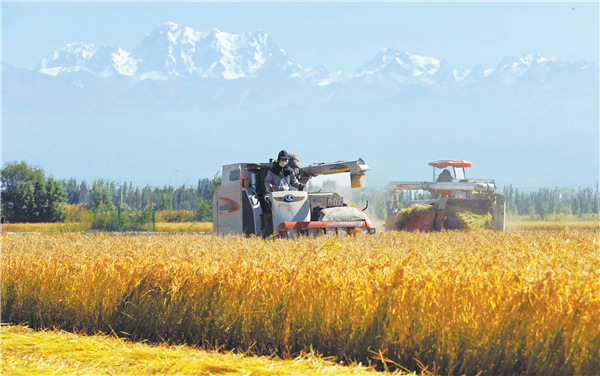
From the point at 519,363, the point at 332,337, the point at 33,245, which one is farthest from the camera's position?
the point at 33,245

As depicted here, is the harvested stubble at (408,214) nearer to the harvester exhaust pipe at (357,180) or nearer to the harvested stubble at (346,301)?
the harvester exhaust pipe at (357,180)

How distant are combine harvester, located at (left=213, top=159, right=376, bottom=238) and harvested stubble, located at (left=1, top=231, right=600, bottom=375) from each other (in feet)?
14.4

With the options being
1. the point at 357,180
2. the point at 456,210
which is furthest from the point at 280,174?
the point at 456,210

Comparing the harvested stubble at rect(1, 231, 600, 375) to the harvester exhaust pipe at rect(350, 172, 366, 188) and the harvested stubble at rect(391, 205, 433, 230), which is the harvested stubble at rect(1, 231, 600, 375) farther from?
the harvested stubble at rect(391, 205, 433, 230)

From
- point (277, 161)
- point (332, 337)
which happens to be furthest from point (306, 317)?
point (277, 161)

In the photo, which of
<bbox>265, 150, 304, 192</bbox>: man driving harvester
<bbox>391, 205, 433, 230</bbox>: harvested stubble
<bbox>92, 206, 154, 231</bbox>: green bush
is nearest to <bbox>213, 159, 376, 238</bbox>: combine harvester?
<bbox>265, 150, 304, 192</bbox>: man driving harvester

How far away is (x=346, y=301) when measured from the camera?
16.2ft

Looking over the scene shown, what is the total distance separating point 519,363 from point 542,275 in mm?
749

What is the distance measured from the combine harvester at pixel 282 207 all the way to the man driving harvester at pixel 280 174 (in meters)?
0.30

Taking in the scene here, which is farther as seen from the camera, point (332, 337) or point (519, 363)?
point (332, 337)

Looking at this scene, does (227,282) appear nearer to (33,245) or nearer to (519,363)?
(519,363)

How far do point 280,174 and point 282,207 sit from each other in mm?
1310

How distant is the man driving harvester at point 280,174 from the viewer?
1260 cm

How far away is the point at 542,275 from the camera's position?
14.8ft
